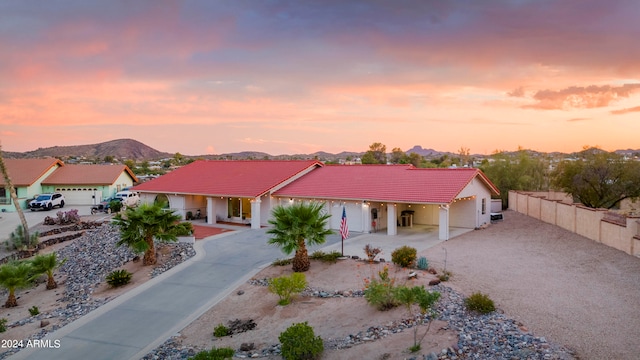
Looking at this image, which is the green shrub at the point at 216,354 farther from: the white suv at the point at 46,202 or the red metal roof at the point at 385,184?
the white suv at the point at 46,202

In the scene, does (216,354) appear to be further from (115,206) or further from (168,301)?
(115,206)

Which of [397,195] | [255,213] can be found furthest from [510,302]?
[255,213]

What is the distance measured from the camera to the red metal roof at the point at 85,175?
49.6 meters

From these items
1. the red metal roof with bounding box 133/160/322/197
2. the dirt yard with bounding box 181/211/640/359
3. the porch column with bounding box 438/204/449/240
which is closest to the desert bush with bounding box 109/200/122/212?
the red metal roof with bounding box 133/160/322/197

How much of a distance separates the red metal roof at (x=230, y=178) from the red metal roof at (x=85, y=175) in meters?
13.2

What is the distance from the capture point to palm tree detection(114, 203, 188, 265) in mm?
22062

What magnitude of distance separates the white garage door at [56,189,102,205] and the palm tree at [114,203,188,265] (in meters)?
30.6

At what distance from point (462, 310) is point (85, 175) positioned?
1913 inches

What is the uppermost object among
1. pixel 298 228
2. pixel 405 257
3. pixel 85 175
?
pixel 85 175

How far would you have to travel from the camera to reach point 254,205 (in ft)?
104

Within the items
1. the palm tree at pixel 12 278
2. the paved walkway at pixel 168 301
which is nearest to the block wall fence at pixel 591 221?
the paved walkway at pixel 168 301

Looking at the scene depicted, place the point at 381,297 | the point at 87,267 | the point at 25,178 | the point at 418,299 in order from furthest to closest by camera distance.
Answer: the point at 25,178
the point at 87,267
the point at 381,297
the point at 418,299

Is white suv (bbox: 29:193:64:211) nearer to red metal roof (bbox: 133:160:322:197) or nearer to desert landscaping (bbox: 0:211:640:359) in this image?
red metal roof (bbox: 133:160:322:197)

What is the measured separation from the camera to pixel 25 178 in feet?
158
